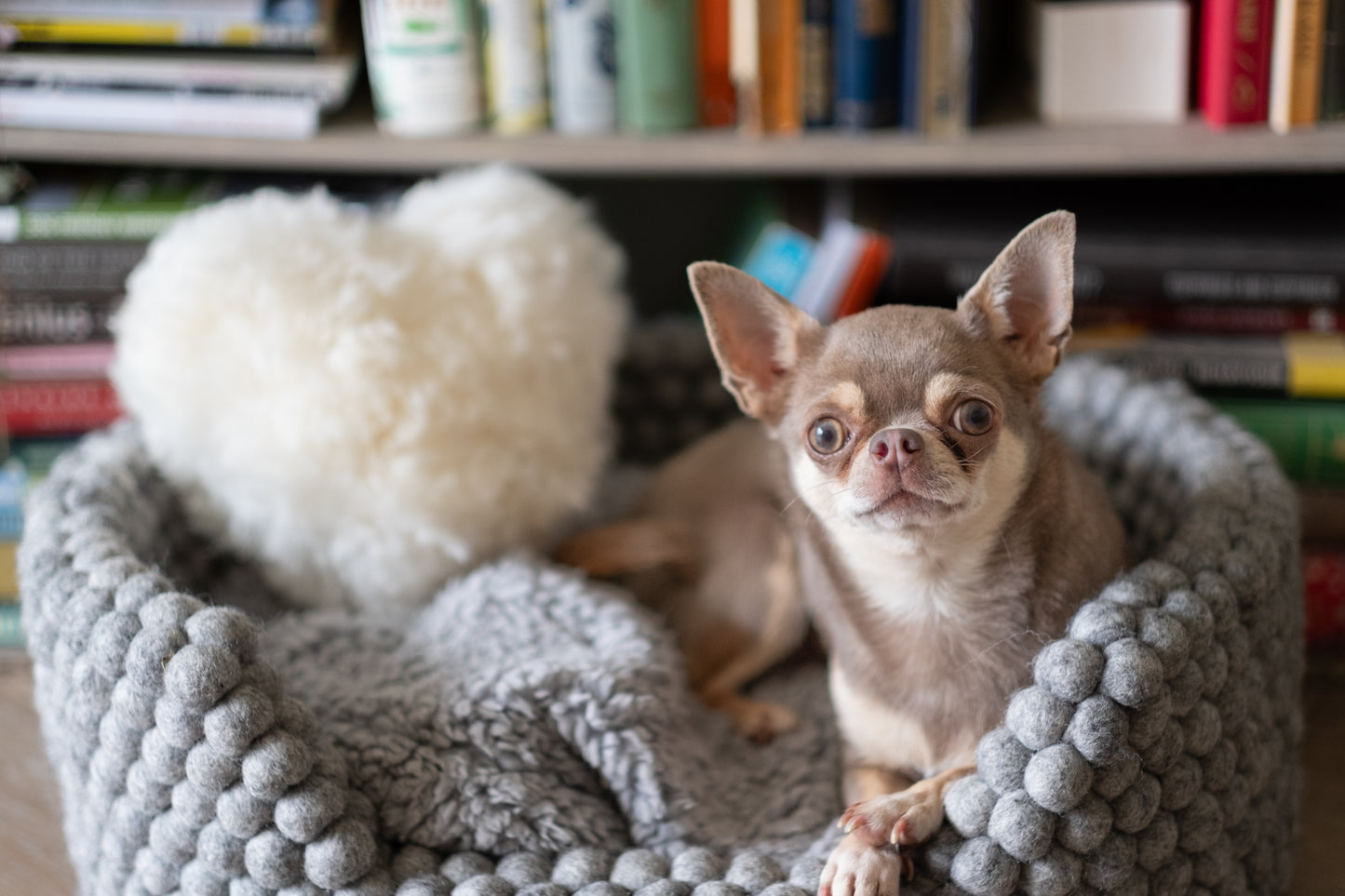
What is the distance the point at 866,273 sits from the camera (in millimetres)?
1377

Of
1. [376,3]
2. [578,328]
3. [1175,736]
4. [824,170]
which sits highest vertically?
[376,3]

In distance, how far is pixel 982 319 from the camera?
0.95 metres

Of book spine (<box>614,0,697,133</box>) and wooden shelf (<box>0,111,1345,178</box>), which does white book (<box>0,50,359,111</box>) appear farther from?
book spine (<box>614,0,697,133</box>)

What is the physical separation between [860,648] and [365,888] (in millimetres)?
430

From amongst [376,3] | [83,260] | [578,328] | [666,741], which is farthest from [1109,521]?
[83,260]

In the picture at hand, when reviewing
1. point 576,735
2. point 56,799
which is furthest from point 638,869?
point 56,799

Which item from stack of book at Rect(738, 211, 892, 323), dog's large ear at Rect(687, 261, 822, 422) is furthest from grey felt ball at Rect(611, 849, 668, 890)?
stack of book at Rect(738, 211, 892, 323)

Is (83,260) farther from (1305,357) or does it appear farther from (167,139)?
(1305,357)

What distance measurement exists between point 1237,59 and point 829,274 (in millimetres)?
461

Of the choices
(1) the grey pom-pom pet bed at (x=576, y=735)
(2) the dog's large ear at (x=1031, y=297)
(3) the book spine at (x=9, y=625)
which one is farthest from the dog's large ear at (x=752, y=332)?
(3) the book spine at (x=9, y=625)

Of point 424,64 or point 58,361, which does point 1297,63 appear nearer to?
point 424,64

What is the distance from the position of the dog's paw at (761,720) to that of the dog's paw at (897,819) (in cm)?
33

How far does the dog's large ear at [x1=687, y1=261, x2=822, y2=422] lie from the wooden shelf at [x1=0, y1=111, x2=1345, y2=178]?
1.13 ft

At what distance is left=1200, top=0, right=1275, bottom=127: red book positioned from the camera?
1193mm
